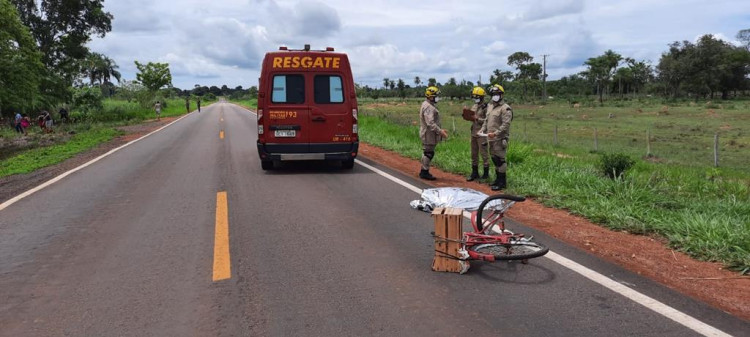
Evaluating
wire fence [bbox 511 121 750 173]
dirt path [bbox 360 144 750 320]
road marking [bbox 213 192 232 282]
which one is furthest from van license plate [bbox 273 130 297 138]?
wire fence [bbox 511 121 750 173]

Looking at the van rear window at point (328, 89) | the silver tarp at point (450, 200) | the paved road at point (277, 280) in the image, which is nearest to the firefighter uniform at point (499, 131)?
the silver tarp at point (450, 200)

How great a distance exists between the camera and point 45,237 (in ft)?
19.2

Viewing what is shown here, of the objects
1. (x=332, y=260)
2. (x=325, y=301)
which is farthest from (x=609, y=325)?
(x=332, y=260)

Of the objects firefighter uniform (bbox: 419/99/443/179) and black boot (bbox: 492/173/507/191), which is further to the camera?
firefighter uniform (bbox: 419/99/443/179)

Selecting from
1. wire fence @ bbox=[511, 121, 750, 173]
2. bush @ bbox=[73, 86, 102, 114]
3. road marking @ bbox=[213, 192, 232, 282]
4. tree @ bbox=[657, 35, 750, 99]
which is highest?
tree @ bbox=[657, 35, 750, 99]

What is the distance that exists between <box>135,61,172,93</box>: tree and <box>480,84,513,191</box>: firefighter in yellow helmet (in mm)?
62985

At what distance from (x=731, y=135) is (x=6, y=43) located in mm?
36669

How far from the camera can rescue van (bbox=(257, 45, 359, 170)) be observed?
10102 millimetres

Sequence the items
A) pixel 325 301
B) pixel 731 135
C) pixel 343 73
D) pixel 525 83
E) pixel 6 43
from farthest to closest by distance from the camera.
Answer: pixel 525 83, pixel 731 135, pixel 6 43, pixel 343 73, pixel 325 301

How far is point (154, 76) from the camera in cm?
6688

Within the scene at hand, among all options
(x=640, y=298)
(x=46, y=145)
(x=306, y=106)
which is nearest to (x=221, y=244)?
(x=640, y=298)

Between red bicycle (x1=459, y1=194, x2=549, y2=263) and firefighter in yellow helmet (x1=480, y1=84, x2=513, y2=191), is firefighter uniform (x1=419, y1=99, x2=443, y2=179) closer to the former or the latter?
firefighter in yellow helmet (x1=480, y1=84, x2=513, y2=191)

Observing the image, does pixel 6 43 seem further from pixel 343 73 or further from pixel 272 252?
pixel 272 252

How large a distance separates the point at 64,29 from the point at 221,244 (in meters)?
40.5
